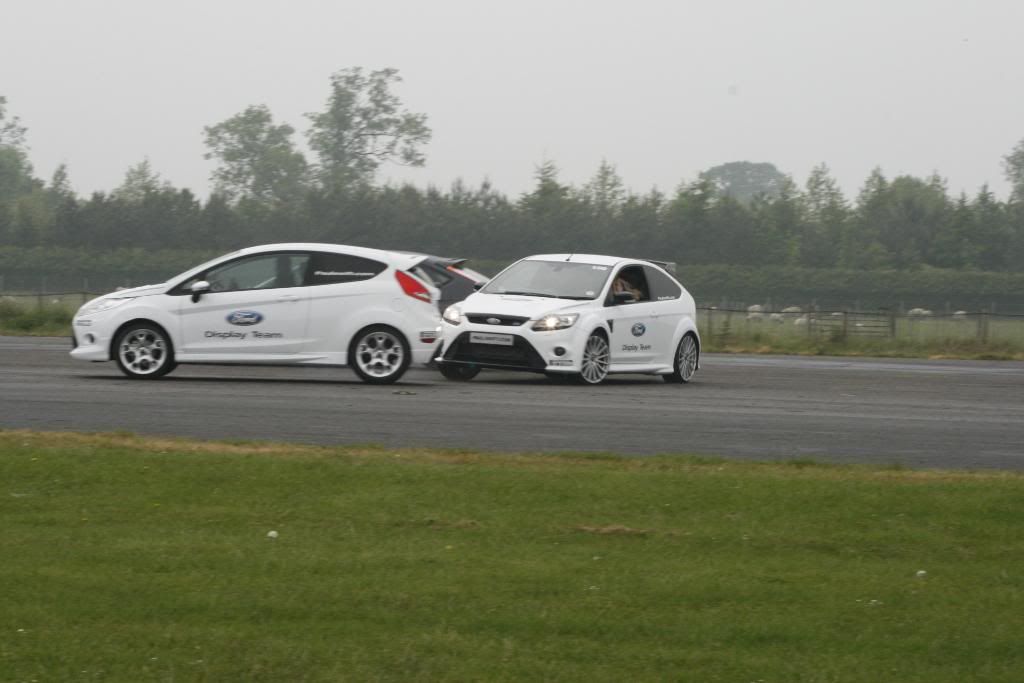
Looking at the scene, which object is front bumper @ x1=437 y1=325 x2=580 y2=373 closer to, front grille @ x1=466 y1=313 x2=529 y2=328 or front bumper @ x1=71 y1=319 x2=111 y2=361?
front grille @ x1=466 y1=313 x2=529 y2=328

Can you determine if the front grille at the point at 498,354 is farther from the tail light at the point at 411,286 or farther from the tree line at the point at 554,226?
the tree line at the point at 554,226

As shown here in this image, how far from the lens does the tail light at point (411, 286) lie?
1795cm

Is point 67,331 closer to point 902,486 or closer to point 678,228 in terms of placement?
point 902,486

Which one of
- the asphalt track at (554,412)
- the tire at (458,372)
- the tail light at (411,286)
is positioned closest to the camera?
the asphalt track at (554,412)

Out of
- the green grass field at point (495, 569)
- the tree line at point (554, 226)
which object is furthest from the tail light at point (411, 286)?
the tree line at point (554, 226)

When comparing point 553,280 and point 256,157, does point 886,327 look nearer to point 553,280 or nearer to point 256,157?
point 553,280

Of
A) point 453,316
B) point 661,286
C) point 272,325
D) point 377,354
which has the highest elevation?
point 661,286

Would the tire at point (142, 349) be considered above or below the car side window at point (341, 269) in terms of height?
below

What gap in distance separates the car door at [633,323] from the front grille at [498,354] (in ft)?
4.13

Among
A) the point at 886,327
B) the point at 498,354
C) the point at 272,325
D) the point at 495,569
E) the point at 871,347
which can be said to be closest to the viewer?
the point at 495,569

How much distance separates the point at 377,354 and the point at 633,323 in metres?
3.33

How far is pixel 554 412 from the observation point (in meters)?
14.4

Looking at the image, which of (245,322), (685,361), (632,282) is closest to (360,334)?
(245,322)

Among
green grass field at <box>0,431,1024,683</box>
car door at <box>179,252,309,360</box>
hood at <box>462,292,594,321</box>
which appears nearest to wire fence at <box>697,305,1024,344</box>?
hood at <box>462,292,594,321</box>
